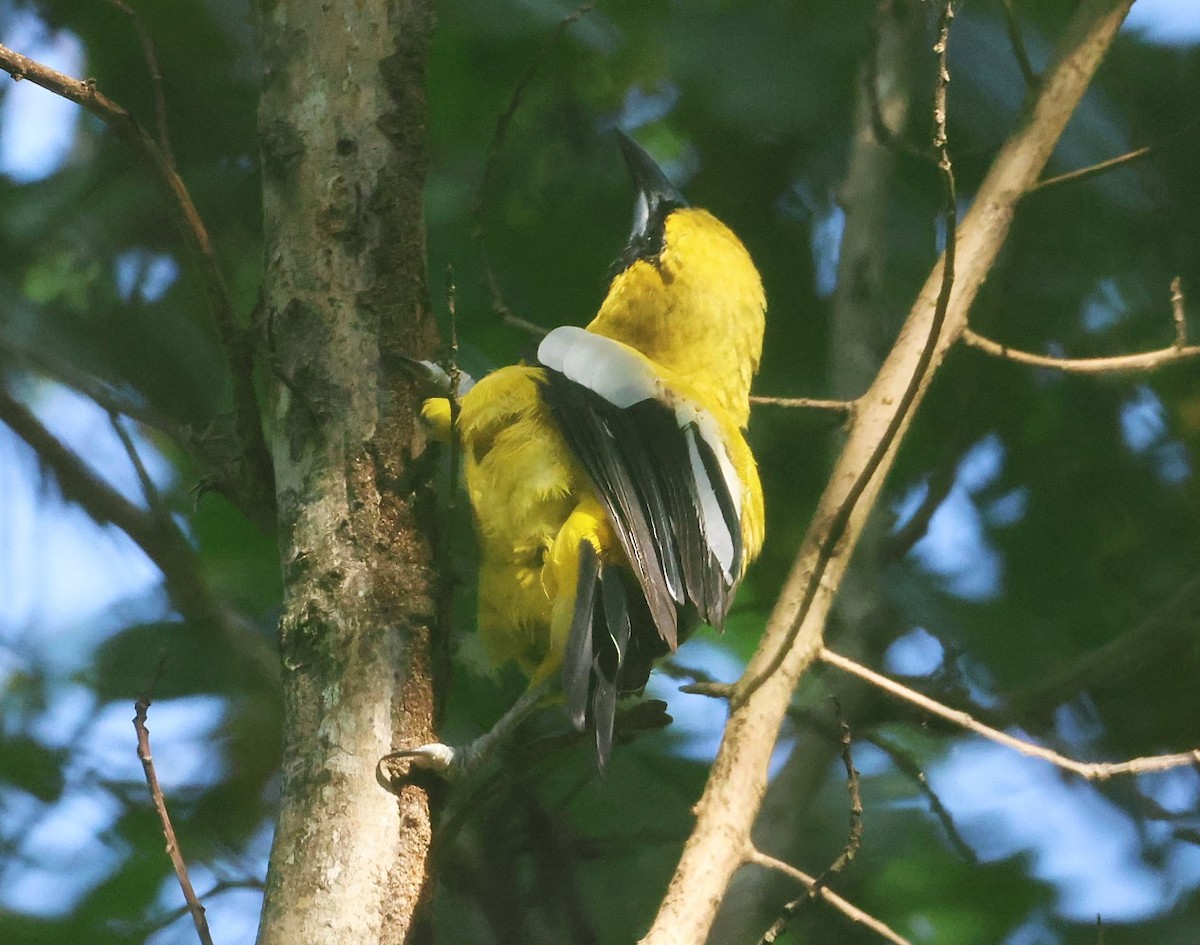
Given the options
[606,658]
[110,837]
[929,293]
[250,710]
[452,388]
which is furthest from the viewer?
[250,710]

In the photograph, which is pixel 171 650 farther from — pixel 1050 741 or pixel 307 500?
pixel 1050 741

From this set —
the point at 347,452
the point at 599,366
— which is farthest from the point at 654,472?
the point at 347,452

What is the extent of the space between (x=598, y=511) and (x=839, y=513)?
48 cm

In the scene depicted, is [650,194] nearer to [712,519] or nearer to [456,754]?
[712,519]

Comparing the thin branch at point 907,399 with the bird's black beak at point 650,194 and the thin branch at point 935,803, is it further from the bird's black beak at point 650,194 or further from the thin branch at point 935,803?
the bird's black beak at point 650,194

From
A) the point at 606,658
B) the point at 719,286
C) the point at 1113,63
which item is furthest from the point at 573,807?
the point at 1113,63

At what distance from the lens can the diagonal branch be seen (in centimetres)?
212

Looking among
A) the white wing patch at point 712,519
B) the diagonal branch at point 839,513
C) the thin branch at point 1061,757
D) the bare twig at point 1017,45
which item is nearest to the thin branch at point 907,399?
the diagonal branch at point 839,513

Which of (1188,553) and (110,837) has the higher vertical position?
(1188,553)

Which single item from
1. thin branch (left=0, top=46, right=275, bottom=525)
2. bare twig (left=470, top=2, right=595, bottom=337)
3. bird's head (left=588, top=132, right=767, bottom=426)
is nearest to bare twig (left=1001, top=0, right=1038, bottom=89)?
bird's head (left=588, top=132, right=767, bottom=426)

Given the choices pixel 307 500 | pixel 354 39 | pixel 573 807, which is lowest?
pixel 573 807

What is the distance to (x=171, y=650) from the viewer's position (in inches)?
129

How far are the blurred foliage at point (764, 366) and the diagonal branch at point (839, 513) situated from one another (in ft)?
1.45

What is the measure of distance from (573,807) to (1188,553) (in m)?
1.88
